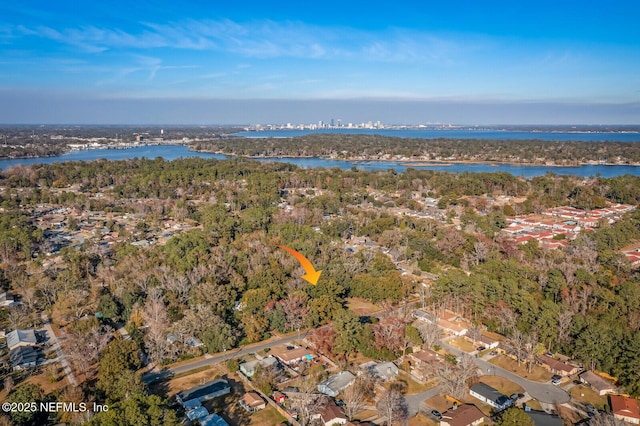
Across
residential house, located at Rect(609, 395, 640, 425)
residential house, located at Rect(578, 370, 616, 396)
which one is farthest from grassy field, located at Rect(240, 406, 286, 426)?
residential house, located at Rect(578, 370, 616, 396)

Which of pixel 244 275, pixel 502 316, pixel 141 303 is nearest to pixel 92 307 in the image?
pixel 141 303

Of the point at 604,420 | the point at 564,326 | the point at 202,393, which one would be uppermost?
the point at 564,326

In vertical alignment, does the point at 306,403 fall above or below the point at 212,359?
above

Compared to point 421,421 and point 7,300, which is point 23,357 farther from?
point 421,421

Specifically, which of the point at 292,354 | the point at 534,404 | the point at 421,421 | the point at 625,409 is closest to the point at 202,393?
the point at 292,354

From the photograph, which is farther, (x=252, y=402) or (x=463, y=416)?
(x=252, y=402)

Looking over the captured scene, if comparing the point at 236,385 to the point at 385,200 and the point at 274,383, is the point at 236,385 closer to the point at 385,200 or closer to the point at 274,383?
the point at 274,383
